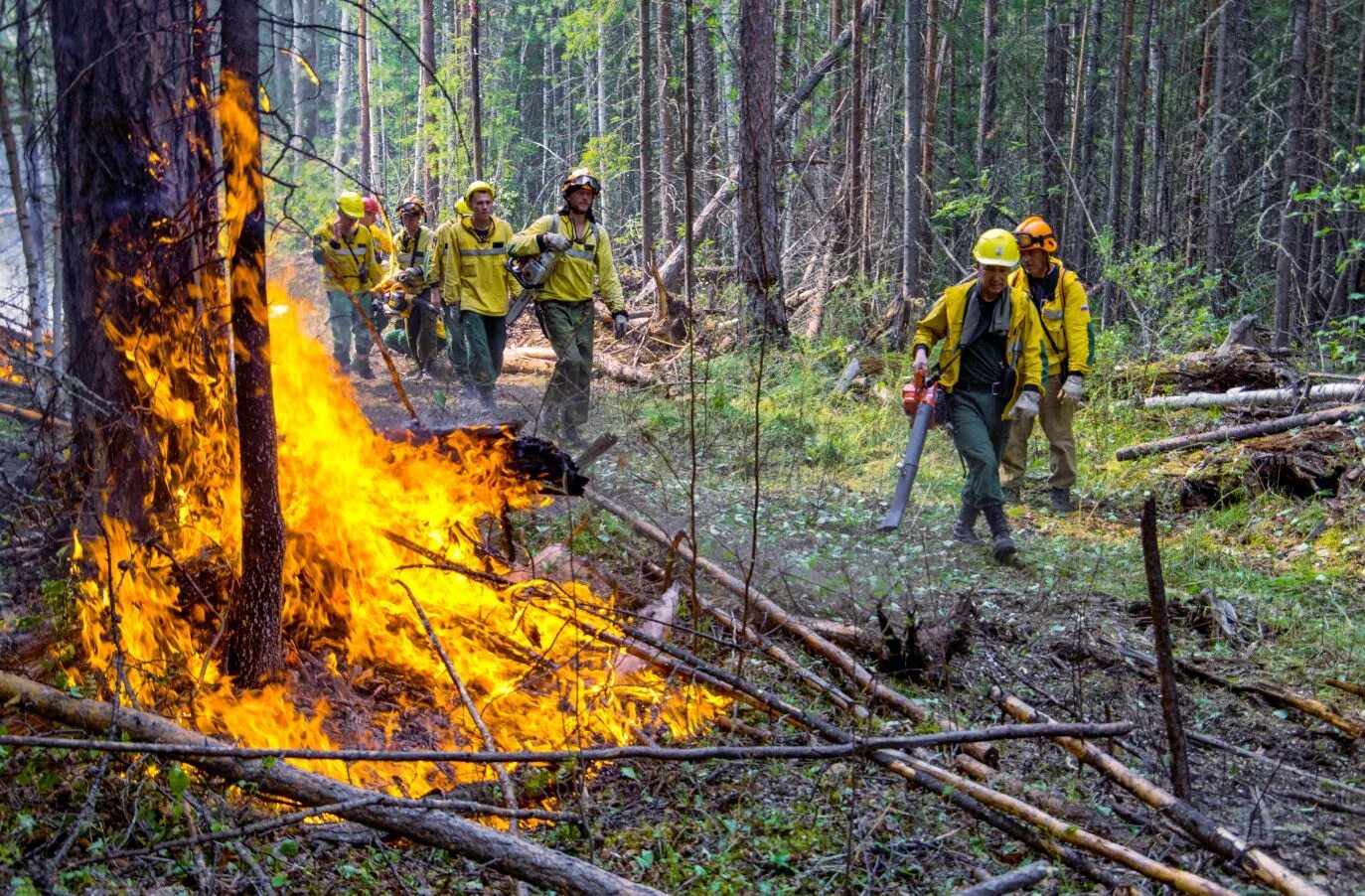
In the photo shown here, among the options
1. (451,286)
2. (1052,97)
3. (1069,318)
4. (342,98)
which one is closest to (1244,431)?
(1069,318)

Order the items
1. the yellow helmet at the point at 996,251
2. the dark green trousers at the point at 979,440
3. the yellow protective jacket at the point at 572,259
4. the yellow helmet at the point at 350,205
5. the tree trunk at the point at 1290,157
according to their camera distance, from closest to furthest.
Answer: the yellow helmet at the point at 996,251 < the dark green trousers at the point at 979,440 < the yellow protective jacket at the point at 572,259 < the yellow helmet at the point at 350,205 < the tree trunk at the point at 1290,157

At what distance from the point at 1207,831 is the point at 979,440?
4.27 meters

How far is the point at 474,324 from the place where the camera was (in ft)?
34.6

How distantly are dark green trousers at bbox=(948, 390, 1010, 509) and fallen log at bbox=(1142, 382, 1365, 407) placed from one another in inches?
133

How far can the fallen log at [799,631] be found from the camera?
464 cm

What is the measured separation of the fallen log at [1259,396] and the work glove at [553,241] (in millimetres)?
5817

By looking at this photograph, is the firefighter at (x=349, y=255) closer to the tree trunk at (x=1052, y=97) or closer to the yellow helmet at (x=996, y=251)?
the yellow helmet at (x=996, y=251)

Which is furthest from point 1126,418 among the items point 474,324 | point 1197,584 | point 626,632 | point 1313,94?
point 1313,94

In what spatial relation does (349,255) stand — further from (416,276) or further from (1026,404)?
(1026,404)

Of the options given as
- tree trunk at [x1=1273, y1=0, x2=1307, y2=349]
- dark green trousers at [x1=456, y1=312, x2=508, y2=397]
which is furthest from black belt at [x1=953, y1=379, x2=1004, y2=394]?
tree trunk at [x1=1273, y1=0, x2=1307, y2=349]

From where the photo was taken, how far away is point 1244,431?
8883mm

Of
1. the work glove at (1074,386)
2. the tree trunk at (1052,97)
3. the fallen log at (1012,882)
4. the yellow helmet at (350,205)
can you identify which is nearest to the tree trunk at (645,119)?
the yellow helmet at (350,205)

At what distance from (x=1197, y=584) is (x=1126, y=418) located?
3995 millimetres

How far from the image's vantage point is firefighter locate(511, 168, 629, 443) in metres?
9.58
